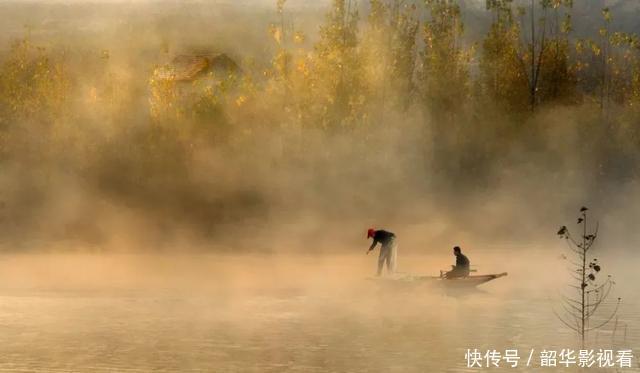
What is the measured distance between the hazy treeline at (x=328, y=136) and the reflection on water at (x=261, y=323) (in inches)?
742

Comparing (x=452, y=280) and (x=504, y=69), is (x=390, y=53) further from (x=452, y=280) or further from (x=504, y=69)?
(x=452, y=280)

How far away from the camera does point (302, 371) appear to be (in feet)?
80.7

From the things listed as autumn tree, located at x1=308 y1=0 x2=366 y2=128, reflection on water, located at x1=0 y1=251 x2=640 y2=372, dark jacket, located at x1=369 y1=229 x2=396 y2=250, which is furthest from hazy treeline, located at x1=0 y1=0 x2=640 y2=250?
dark jacket, located at x1=369 y1=229 x2=396 y2=250

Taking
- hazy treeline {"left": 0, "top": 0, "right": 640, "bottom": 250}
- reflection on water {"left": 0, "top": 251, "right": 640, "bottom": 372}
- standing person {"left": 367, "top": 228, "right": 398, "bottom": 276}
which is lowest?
reflection on water {"left": 0, "top": 251, "right": 640, "bottom": 372}

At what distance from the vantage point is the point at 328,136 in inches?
2623

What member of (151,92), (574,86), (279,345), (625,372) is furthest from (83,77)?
(625,372)

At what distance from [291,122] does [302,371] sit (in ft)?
148

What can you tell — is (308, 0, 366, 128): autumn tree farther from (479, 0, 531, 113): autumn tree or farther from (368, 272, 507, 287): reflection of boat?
(368, 272, 507, 287): reflection of boat

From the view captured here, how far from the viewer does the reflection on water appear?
2598 centimetres

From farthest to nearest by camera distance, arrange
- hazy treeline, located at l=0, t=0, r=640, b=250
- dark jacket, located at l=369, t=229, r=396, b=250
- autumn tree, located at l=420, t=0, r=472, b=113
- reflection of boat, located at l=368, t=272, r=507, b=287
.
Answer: autumn tree, located at l=420, t=0, r=472, b=113
hazy treeline, located at l=0, t=0, r=640, b=250
dark jacket, located at l=369, t=229, r=396, b=250
reflection of boat, located at l=368, t=272, r=507, b=287

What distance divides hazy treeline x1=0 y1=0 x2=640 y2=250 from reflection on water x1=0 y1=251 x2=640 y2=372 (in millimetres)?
18848

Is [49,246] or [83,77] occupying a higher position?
[83,77]

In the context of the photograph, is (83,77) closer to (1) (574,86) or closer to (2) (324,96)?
(2) (324,96)

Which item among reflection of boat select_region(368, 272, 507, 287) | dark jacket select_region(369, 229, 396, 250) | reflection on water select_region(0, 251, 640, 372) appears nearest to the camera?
reflection on water select_region(0, 251, 640, 372)
